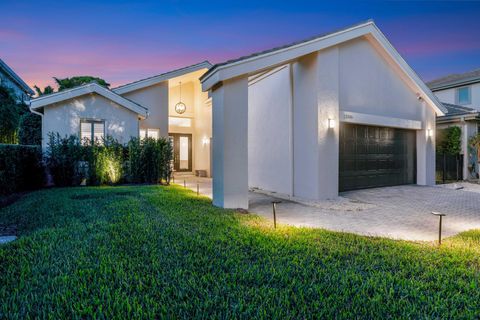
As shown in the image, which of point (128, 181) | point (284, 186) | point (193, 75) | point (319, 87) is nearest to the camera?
point (319, 87)

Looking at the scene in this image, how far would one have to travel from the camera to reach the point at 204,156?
1727 centimetres

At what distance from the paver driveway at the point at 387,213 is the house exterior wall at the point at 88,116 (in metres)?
7.36

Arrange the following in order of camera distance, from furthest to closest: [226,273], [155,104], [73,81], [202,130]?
[73,81], [202,130], [155,104], [226,273]

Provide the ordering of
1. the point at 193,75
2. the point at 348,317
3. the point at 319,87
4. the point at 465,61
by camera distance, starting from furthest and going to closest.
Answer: the point at 465,61 → the point at 193,75 → the point at 319,87 → the point at 348,317

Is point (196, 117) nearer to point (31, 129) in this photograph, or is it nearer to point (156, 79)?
point (156, 79)

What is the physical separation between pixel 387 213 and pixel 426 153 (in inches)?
290

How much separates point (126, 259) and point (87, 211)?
3270mm

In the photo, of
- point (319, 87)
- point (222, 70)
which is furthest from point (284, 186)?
point (222, 70)

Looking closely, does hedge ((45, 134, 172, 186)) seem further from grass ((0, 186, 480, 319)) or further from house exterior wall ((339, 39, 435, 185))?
house exterior wall ((339, 39, 435, 185))

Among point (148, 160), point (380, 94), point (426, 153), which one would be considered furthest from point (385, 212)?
point (148, 160)

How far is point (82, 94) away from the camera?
12094 mm

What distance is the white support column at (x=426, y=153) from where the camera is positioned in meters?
12.2

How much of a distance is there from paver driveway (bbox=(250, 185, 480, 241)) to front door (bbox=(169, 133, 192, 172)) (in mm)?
9852

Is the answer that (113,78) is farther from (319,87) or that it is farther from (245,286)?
(245,286)
